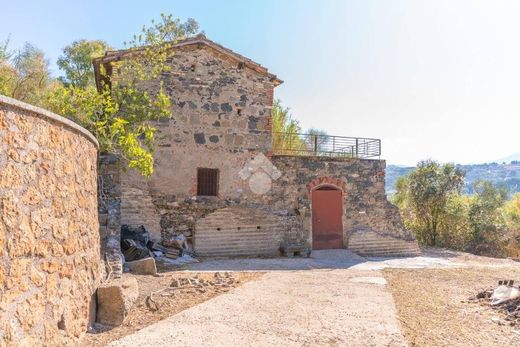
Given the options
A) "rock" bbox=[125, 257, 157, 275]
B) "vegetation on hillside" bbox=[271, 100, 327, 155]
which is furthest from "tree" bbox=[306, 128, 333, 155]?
"rock" bbox=[125, 257, 157, 275]

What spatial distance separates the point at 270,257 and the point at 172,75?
6347 mm

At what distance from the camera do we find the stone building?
12211 millimetres

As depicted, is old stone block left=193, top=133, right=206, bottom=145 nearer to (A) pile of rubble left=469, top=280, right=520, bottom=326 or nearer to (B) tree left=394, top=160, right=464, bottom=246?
(A) pile of rubble left=469, top=280, right=520, bottom=326

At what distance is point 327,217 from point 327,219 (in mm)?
70

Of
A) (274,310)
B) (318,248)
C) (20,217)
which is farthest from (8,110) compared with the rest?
(318,248)

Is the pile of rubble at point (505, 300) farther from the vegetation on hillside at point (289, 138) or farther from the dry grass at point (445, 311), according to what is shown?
the vegetation on hillside at point (289, 138)

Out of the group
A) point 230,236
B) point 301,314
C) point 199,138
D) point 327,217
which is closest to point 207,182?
point 199,138

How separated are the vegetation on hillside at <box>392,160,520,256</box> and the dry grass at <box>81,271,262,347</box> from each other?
43.5ft

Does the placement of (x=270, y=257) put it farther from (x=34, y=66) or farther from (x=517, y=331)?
(x=34, y=66)

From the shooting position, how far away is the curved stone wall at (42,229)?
3.18m

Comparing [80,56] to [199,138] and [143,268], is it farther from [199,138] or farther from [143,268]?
[143,268]

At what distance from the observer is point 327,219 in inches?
564

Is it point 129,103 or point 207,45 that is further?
A: point 207,45

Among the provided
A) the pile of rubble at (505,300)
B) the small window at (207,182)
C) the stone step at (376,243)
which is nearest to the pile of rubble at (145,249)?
the small window at (207,182)
